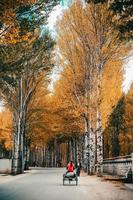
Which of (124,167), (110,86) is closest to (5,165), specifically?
(110,86)

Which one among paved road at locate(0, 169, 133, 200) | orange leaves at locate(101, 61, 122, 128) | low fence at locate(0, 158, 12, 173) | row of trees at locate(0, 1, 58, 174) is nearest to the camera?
paved road at locate(0, 169, 133, 200)

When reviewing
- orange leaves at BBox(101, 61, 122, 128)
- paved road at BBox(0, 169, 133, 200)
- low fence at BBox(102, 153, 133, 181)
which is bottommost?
paved road at BBox(0, 169, 133, 200)

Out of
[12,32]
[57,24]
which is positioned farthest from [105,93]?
[12,32]

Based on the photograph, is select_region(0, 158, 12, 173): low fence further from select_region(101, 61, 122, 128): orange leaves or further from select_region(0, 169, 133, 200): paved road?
select_region(0, 169, 133, 200): paved road

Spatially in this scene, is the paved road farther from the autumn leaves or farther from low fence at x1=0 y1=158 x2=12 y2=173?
low fence at x1=0 y1=158 x2=12 y2=173

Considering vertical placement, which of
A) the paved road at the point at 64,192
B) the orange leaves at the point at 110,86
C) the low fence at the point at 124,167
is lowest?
the paved road at the point at 64,192

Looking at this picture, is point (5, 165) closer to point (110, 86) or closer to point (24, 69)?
point (24, 69)

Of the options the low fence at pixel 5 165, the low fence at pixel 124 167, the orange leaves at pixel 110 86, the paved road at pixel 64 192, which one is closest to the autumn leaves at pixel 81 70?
the orange leaves at pixel 110 86

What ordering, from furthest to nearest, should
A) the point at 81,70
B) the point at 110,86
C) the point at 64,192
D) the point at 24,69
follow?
1. the point at 81,70
2. the point at 24,69
3. the point at 110,86
4. the point at 64,192

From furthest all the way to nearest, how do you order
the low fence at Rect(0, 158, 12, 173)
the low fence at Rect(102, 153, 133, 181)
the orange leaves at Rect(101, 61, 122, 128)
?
1. the low fence at Rect(0, 158, 12, 173)
2. the orange leaves at Rect(101, 61, 122, 128)
3. the low fence at Rect(102, 153, 133, 181)

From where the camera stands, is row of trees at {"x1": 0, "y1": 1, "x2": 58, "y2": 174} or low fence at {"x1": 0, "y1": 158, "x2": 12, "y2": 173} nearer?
row of trees at {"x1": 0, "y1": 1, "x2": 58, "y2": 174}

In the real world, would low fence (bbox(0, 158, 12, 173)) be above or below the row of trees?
below

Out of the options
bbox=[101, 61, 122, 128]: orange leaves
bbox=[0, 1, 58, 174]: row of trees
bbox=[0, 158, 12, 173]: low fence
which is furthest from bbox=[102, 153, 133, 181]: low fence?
bbox=[0, 158, 12, 173]: low fence

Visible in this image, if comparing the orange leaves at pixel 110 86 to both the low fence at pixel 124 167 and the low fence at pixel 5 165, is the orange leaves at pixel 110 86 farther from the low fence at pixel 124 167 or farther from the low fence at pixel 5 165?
the low fence at pixel 5 165
